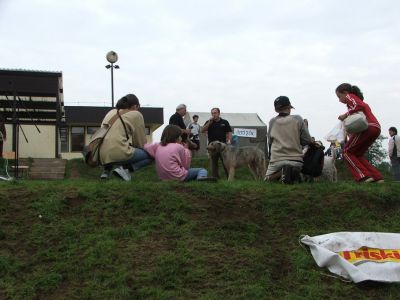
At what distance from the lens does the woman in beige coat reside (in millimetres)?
7934

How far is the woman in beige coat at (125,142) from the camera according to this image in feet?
26.0

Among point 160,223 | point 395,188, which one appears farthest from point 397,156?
point 160,223

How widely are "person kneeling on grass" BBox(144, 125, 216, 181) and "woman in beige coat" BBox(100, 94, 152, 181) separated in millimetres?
200

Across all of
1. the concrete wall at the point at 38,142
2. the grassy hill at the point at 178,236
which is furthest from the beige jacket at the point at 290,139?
the concrete wall at the point at 38,142

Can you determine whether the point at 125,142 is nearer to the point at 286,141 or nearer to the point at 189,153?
the point at 189,153

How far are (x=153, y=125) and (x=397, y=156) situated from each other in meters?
24.4

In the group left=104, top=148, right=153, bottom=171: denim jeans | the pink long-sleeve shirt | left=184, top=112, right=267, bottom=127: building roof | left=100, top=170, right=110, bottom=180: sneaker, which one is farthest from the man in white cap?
left=184, top=112, right=267, bottom=127: building roof

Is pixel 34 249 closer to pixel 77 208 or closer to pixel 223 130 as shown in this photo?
pixel 77 208

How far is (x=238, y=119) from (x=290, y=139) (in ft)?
68.3

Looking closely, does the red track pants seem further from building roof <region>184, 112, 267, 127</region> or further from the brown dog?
building roof <region>184, 112, 267, 127</region>

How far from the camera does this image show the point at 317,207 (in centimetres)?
646

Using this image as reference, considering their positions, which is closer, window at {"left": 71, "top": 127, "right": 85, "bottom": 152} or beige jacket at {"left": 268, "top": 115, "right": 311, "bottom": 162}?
beige jacket at {"left": 268, "top": 115, "right": 311, "bottom": 162}

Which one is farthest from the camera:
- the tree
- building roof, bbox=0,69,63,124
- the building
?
the tree

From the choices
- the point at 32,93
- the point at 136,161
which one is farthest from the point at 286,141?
the point at 32,93
